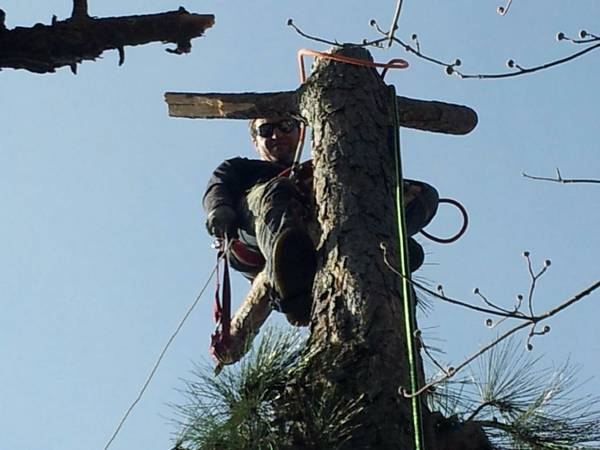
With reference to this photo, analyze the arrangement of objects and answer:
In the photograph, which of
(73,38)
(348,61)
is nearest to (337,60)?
(348,61)

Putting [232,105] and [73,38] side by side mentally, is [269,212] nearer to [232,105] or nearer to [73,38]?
[232,105]

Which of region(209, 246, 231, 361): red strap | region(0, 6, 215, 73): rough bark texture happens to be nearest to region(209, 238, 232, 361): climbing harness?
region(209, 246, 231, 361): red strap

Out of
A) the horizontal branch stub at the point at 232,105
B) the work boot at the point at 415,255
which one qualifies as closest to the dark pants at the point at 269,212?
the horizontal branch stub at the point at 232,105

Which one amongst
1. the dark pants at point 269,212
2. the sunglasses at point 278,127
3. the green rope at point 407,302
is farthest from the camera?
the sunglasses at point 278,127

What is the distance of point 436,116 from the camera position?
5.09 metres

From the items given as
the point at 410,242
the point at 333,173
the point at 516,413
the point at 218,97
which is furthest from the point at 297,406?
the point at 218,97

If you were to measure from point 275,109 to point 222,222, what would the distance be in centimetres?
42

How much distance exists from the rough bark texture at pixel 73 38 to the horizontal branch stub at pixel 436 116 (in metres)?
1.84

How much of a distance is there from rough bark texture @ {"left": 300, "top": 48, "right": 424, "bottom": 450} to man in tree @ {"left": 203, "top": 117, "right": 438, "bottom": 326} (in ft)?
0.42

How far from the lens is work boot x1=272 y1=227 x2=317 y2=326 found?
4.27 m

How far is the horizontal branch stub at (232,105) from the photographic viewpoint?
484cm

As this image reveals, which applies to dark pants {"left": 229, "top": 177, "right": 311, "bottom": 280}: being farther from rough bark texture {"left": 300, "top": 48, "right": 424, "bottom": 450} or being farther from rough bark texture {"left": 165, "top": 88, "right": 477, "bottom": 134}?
rough bark texture {"left": 165, "top": 88, "right": 477, "bottom": 134}

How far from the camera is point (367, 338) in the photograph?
12.5 feet

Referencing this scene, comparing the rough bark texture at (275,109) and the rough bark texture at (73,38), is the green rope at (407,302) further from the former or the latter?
the rough bark texture at (73,38)
